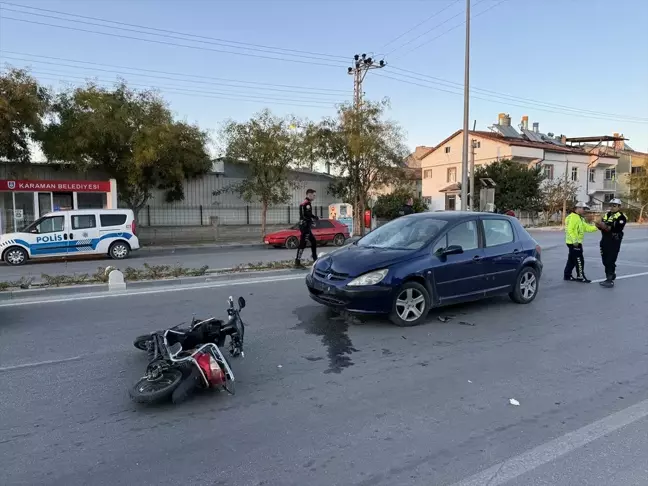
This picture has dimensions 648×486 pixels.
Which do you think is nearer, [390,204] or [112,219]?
[112,219]

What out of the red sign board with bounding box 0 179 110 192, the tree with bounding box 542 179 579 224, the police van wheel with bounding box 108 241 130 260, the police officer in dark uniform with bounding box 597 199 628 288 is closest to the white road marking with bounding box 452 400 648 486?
the police officer in dark uniform with bounding box 597 199 628 288

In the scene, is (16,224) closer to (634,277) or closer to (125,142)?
(125,142)

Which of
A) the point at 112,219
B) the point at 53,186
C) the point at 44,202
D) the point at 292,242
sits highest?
the point at 53,186

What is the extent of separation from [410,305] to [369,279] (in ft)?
2.35

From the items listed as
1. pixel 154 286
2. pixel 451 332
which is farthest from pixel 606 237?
pixel 154 286

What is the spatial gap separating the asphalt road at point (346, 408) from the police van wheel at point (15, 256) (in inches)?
394

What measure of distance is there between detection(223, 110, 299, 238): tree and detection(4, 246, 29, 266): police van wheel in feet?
36.4

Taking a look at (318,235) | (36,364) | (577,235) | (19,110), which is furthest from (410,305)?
(19,110)

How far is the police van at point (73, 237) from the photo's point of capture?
15.3 meters

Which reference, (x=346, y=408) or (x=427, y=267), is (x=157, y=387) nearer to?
(x=346, y=408)

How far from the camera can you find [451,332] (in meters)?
6.21

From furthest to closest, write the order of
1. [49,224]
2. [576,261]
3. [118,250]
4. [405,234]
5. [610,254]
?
1. [118,250]
2. [49,224]
3. [576,261]
4. [610,254]
5. [405,234]

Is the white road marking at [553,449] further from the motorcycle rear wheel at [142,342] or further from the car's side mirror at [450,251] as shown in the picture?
the motorcycle rear wheel at [142,342]

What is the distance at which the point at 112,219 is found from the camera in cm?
1678
